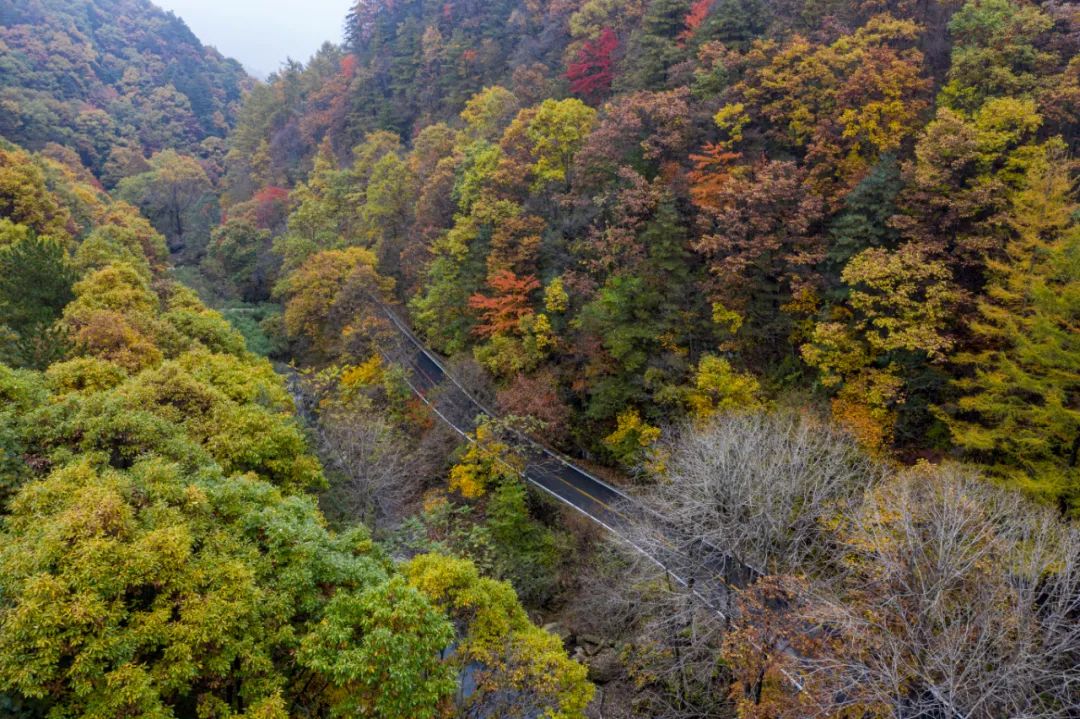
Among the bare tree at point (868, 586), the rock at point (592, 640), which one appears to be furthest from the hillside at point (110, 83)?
the bare tree at point (868, 586)

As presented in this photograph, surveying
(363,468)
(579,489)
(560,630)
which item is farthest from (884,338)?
(363,468)

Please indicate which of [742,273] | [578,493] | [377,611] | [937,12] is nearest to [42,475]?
[377,611]

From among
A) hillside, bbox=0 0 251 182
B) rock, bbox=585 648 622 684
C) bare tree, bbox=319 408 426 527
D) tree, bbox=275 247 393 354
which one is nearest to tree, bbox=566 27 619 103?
tree, bbox=275 247 393 354

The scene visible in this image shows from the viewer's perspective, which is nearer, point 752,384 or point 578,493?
point 752,384

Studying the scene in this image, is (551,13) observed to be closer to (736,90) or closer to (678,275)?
(736,90)

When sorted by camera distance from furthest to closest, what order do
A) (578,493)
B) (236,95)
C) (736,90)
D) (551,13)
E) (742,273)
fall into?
(236,95), (551,13), (736,90), (578,493), (742,273)
